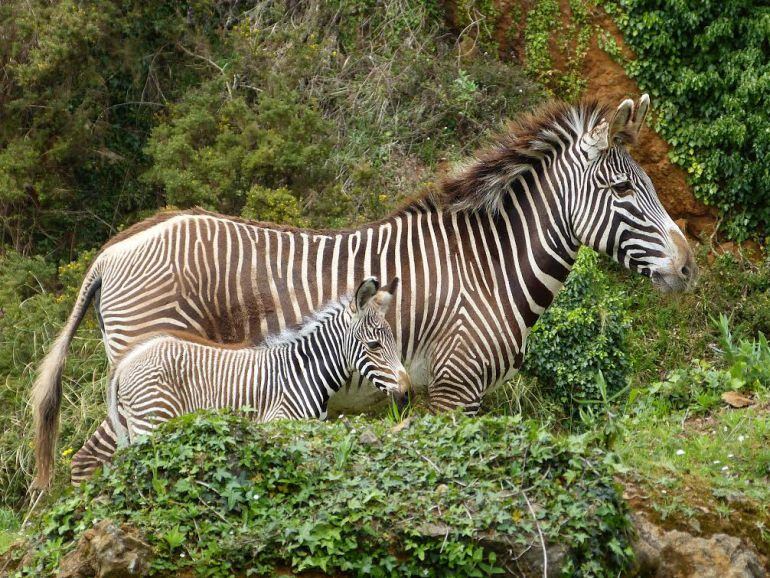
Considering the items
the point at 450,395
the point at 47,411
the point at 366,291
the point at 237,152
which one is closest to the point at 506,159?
the point at 366,291

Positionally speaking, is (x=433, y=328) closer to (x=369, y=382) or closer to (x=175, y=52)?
(x=369, y=382)

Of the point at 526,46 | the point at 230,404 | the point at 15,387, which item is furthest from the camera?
the point at 526,46

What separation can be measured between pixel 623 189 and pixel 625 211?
0.66 feet

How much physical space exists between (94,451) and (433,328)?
3004 mm

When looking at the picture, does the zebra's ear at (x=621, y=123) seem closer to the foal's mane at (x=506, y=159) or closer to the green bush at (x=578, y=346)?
the foal's mane at (x=506, y=159)

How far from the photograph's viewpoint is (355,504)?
5.82 m

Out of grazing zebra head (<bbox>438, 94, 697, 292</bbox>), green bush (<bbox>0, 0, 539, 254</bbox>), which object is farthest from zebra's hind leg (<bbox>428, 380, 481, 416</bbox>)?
green bush (<bbox>0, 0, 539, 254</bbox>)

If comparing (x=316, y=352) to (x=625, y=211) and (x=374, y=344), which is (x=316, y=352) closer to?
(x=374, y=344)

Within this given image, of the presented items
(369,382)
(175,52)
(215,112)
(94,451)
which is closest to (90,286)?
(94,451)

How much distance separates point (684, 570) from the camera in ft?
19.8

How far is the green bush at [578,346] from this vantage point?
12.5 m

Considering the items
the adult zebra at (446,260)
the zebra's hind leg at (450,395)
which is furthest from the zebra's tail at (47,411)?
the zebra's hind leg at (450,395)

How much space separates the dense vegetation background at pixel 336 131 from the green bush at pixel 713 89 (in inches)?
1.2

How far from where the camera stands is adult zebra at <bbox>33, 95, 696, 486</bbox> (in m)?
8.78
